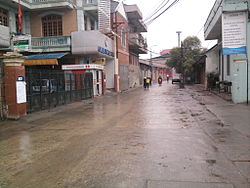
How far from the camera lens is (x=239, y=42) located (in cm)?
1305

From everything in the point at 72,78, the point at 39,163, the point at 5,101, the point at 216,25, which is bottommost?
the point at 39,163

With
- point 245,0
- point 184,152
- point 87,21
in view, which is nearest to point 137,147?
point 184,152

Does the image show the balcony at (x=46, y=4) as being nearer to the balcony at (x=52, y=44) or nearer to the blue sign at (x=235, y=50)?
the balcony at (x=52, y=44)

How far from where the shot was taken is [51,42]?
20.4 m

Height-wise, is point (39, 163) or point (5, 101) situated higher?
point (5, 101)

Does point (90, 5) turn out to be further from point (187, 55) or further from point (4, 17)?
point (187, 55)

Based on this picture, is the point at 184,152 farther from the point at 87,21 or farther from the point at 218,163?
the point at 87,21

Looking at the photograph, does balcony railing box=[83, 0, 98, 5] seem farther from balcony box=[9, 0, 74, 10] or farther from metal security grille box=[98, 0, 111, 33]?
balcony box=[9, 0, 74, 10]

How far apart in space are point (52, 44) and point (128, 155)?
17.1 metres

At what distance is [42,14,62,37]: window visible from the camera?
22.3 metres

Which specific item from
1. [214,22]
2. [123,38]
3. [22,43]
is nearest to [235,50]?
[214,22]

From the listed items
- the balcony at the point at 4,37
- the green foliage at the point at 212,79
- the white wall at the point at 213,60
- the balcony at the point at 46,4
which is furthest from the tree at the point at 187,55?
the balcony at the point at 4,37

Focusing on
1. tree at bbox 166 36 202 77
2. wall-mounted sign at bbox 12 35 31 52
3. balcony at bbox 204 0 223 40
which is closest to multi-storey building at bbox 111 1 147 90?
balcony at bbox 204 0 223 40

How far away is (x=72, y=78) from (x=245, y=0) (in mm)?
12139
